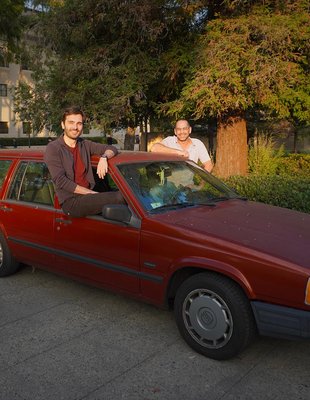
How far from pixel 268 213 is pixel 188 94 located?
17.1ft

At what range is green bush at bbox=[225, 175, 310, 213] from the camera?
21.3 feet

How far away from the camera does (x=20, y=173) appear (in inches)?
188

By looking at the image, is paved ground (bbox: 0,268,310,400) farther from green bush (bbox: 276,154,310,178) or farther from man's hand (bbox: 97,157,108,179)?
green bush (bbox: 276,154,310,178)

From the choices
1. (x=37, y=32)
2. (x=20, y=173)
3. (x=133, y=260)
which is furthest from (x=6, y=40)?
(x=133, y=260)

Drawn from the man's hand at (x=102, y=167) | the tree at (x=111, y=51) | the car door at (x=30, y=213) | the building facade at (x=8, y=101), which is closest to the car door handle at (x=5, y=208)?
the car door at (x=30, y=213)

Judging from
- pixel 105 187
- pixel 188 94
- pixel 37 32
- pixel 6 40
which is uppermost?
pixel 6 40

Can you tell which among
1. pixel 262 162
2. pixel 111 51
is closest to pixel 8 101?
pixel 111 51

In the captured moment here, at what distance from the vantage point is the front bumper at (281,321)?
282 cm

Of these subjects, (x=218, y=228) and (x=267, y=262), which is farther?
(x=218, y=228)

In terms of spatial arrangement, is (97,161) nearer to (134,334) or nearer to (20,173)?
(20,173)

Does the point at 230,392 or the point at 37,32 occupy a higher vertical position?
the point at 37,32

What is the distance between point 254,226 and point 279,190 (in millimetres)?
3459

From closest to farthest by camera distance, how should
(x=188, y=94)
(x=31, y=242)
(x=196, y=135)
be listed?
(x=31, y=242) < (x=188, y=94) < (x=196, y=135)

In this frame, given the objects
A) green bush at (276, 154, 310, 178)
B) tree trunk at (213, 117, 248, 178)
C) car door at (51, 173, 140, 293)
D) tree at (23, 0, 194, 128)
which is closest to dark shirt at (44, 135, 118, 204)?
car door at (51, 173, 140, 293)
